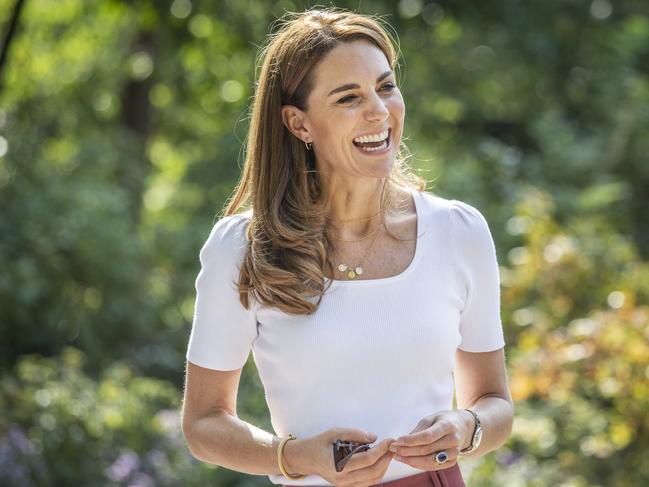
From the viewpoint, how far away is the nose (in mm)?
2303

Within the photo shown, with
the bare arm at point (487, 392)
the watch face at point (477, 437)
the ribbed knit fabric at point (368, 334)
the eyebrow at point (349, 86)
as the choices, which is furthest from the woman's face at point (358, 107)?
the watch face at point (477, 437)

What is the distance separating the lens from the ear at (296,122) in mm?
2410

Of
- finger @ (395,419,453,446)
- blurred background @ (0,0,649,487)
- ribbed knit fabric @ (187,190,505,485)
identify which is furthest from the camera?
blurred background @ (0,0,649,487)

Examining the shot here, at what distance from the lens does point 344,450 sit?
6.89 ft

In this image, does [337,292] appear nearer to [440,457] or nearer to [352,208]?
[352,208]

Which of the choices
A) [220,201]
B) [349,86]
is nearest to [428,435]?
[349,86]

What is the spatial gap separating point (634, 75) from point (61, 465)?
263 inches

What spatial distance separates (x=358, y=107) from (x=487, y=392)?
710 millimetres

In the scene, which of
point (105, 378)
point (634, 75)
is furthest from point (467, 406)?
point (634, 75)

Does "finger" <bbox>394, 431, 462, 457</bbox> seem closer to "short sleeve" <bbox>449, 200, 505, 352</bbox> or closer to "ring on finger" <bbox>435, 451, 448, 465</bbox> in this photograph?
"ring on finger" <bbox>435, 451, 448, 465</bbox>

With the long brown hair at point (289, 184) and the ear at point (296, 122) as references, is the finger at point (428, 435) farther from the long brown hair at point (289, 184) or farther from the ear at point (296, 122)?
the ear at point (296, 122)

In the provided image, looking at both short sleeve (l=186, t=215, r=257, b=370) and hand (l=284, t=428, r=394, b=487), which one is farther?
short sleeve (l=186, t=215, r=257, b=370)

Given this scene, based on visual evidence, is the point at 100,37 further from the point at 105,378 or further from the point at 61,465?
the point at 61,465

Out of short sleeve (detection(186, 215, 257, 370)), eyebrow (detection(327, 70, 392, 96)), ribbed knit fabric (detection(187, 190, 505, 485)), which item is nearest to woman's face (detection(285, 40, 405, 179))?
eyebrow (detection(327, 70, 392, 96))
